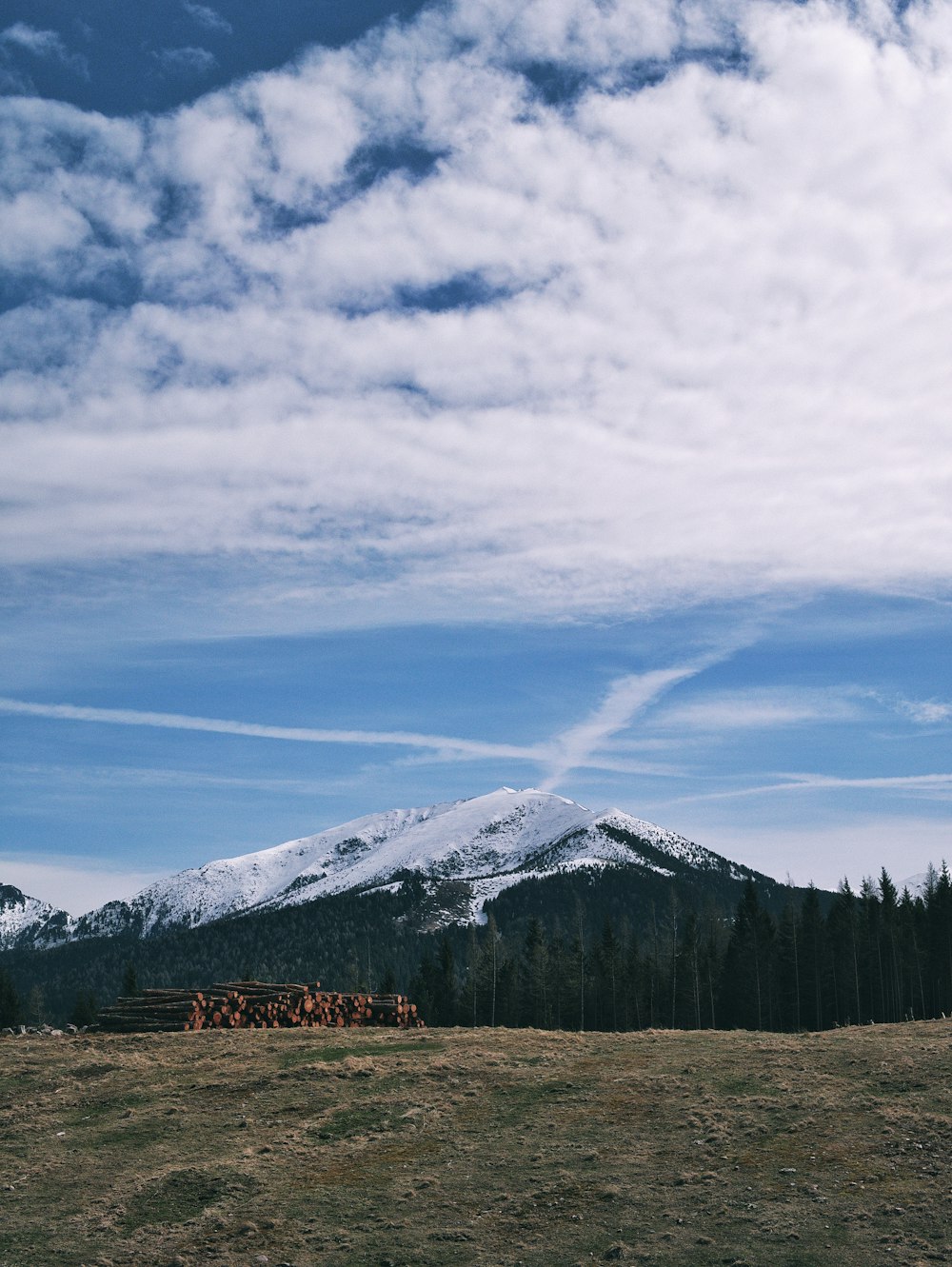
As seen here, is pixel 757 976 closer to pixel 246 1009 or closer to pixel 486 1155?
pixel 246 1009

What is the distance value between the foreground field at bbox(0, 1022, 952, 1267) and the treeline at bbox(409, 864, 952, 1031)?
51.5m

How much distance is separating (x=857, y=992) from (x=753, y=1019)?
10641 mm

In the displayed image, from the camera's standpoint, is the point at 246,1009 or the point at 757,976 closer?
the point at 246,1009

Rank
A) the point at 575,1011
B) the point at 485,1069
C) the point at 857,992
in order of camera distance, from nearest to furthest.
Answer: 1. the point at 485,1069
2. the point at 857,992
3. the point at 575,1011

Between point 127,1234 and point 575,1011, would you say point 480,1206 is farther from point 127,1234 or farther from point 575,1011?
point 575,1011

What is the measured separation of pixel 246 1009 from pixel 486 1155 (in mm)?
23650

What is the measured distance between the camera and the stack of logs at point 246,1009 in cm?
4372

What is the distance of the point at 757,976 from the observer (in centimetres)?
8444

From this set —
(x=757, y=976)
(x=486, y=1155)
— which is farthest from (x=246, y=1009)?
(x=757, y=976)

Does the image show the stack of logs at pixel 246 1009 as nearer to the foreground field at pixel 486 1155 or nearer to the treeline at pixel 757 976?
the foreground field at pixel 486 1155

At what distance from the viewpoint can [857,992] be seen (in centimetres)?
7900

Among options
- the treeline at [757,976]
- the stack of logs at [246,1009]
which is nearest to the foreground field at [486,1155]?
the stack of logs at [246,1009]

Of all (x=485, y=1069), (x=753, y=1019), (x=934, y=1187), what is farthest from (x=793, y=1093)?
(x=753, y=1019)

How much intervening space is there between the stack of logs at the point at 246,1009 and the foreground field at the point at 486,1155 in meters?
6.77
